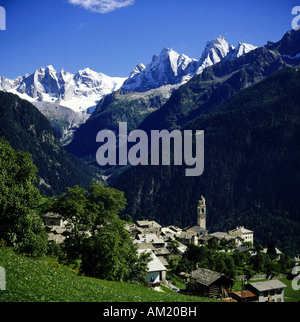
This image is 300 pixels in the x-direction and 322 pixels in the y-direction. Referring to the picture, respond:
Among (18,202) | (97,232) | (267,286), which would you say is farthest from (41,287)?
(267,286)

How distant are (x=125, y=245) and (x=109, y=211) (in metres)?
4.54

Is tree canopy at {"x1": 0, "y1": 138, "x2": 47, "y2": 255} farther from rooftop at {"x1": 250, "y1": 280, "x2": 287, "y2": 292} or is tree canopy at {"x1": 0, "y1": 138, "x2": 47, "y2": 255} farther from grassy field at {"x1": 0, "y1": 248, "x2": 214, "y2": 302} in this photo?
rooftop at {"x1": 250, "y1": 280, "x2": 287, "y2": 292}

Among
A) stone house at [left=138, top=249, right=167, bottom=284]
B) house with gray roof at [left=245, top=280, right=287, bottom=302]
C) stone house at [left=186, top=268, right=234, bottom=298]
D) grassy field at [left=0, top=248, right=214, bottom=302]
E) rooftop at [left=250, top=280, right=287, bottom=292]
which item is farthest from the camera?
rooftop at [left=250, top=280, right=287, bottom=292]

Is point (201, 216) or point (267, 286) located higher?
point (201, 216)

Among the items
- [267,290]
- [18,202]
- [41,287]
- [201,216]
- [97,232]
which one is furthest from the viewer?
[201,216]

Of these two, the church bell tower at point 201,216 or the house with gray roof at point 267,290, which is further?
the church bell tower at point 201,216

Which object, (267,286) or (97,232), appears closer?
(97,232)

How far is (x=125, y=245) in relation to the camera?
40812 mm

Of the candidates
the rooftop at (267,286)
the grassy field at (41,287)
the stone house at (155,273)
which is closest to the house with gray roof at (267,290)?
the rooftop at (267,286)

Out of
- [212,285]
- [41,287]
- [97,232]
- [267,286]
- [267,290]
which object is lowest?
[267,290]

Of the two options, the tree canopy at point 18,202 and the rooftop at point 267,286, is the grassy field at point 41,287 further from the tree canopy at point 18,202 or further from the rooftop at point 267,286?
the rooftop at point 267,286

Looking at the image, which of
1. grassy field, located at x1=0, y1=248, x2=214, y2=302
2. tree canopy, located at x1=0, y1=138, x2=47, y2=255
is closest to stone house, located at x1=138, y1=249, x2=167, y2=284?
tree canopy, located at x1=0, y1=138, x2=47, y2=255

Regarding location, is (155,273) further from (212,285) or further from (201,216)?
(201,216)
